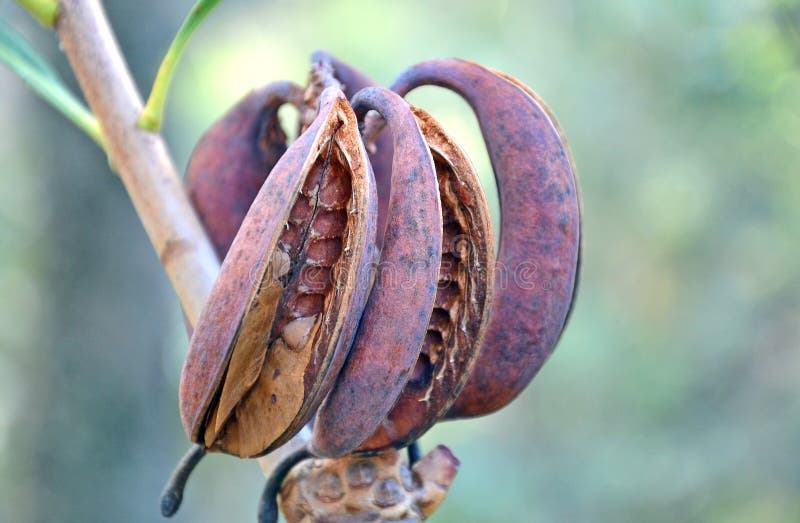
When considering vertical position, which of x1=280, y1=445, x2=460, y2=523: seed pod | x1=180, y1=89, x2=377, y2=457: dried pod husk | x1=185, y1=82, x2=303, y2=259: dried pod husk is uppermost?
x1=185, y1=82, x2=303, y2=259: dried pod husk

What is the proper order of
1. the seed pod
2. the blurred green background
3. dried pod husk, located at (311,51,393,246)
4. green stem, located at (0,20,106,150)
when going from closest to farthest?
the seed pod
dried pod husk, located at (311,51,393,246)
green stem, located at (0,20,106,150)
the blurred green background

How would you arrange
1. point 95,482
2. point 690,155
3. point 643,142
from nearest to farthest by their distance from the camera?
point 95,482, point 690,155, point 643,142

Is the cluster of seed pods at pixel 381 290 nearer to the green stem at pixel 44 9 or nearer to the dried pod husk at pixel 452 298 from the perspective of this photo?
the dried pod husk at pixel 452 298

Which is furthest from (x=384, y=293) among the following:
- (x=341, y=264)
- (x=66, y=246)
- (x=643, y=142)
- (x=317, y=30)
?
(x=317, y=30)

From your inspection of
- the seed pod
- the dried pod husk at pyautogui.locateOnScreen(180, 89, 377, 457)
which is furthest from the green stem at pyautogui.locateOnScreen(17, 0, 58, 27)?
the seed pod

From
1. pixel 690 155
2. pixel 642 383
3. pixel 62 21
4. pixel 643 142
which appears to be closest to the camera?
pixel 62 21

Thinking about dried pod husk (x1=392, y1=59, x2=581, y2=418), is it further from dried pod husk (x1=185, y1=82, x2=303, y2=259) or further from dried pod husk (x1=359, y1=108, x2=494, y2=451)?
dried pod husk (x1=185, y1=82, x2=303, y2=259)

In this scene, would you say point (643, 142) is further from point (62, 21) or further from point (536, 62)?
point (62, 21)
